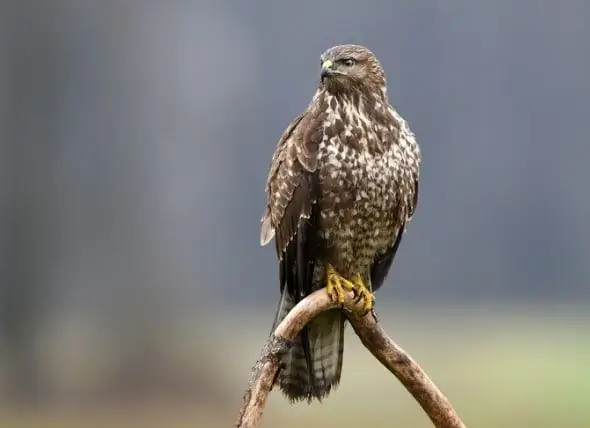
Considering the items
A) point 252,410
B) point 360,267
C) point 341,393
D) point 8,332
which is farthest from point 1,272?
point 252,410

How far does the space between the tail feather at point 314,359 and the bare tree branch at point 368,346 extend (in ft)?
0.32

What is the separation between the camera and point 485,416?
11.5ft

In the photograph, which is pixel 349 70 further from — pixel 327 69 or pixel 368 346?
pixel 368 346

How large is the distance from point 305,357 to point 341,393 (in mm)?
1398

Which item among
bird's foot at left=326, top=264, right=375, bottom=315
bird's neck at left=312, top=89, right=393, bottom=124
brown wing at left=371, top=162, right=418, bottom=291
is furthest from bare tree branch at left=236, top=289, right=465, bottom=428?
bird's neck at left=312, top=89, right=393, bottom=124

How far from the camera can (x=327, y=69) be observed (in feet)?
6.91

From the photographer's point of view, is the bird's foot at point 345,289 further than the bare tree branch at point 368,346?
Yes

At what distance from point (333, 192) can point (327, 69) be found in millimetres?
296

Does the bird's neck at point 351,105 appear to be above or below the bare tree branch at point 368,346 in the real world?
above

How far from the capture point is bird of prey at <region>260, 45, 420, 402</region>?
2.16m

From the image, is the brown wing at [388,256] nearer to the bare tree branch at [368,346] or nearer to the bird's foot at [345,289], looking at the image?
the bird's foot at [345,289]

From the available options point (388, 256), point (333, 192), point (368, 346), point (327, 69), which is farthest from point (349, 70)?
point (368, 346)

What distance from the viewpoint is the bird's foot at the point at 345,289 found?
219 cm

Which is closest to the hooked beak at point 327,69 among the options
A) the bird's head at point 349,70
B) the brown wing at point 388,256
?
the bird's head at point 349,70
